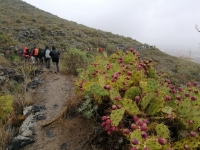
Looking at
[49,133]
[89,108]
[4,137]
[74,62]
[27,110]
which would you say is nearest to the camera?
[89,108]

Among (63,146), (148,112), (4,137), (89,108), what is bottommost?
(4,137)

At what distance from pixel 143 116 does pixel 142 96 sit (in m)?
0.41

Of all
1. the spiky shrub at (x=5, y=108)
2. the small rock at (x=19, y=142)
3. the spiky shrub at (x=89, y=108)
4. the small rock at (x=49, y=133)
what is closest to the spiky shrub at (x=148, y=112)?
the spiky shrub at (x=89, y=108)

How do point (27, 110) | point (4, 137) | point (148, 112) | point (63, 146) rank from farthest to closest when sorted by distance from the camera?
point (27, 110) → point (4, 137) → point (63, 146) → point (148, 112)

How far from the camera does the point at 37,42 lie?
63.0ft

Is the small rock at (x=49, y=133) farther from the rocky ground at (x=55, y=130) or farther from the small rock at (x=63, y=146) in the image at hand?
the small rock at (x=63, y=146)

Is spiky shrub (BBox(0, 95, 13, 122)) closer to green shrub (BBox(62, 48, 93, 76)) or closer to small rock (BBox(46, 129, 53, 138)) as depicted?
small rock (BBox(46, 129, 53, 138))

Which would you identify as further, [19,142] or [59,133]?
[59,133]

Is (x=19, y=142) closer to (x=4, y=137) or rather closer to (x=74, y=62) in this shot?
(x=4, y=137)

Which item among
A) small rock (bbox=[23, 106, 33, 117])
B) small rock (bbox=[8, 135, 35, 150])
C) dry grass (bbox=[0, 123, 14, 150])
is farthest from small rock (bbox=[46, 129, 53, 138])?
small rock (bbox=[23, 106, 33, 117])

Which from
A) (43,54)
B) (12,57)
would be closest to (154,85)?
(43,54)

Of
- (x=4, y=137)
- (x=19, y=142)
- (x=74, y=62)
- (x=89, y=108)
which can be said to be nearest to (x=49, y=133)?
(x=19, y=142)

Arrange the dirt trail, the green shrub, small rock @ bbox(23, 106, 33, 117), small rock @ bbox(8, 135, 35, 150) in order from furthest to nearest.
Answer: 1. the green shrub
2. small rock @ bbox(23, 106, 33, 117)
3. small rock @ bbox(8, 135, 35, 150)
4. the dirt trail

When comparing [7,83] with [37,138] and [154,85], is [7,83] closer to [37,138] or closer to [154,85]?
[37,138]
